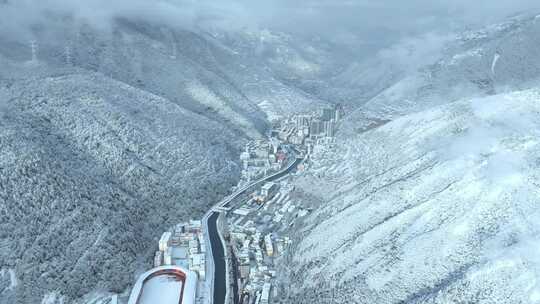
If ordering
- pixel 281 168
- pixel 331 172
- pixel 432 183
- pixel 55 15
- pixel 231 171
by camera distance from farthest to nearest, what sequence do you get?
pixel 55 15
pixel 281 168
pixel 231 171
pixel 331 172
pixel 432 183

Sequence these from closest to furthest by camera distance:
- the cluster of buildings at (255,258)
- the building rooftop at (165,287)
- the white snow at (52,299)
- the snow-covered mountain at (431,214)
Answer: the snow-covered mountain at (431,214) → the white snow at (52,299) → the building rooftop at (165,287) → the cluster of buildings at (255,258)

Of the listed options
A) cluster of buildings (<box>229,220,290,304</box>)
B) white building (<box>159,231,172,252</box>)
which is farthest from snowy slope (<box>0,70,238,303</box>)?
cluster of buildings (<box>229,220,290,304</box>)

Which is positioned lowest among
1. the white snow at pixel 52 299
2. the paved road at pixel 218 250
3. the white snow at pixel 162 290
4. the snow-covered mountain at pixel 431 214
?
the paved road at pixel 218 250

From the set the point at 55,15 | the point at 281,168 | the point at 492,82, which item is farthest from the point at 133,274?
the point at 492,82

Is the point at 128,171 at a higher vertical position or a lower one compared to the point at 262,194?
higher

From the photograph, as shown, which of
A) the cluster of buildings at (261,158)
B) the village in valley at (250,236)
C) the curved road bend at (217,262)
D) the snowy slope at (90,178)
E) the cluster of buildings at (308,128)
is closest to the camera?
the snowy slope at (90,178)

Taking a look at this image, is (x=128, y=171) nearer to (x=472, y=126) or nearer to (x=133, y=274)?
(x=133, y=274)

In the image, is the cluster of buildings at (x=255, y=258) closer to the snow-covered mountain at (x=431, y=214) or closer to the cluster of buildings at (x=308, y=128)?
the snow-covered mountain at (x=431, y=214)

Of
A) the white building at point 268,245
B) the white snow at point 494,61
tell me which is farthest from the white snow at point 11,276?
the white snow at point 494,61
